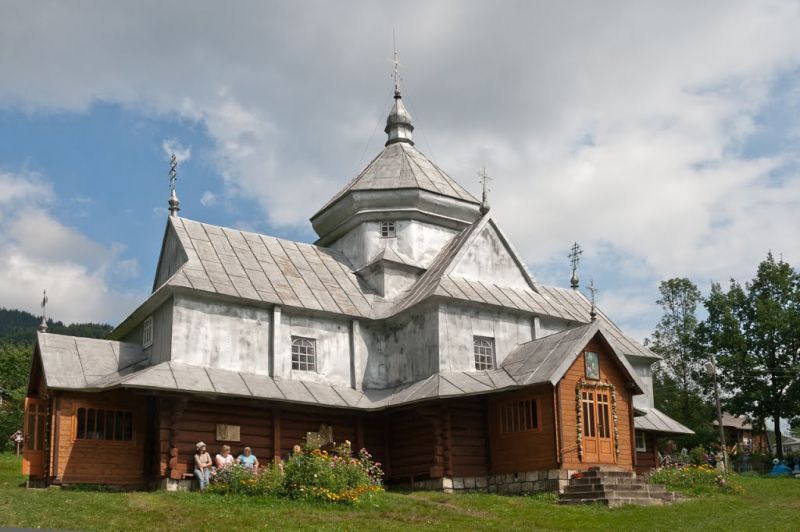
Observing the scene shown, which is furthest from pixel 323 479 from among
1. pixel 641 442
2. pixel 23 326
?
pixel 23 326

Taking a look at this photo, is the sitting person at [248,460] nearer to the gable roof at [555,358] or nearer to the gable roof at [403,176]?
the gable roof at [555,358]

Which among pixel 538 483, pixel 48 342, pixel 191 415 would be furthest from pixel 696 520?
pixel 48 342

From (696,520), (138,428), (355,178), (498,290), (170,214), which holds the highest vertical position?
(355,178)

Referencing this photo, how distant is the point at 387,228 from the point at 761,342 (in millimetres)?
24169

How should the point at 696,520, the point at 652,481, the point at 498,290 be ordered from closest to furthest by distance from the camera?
1. the point at 696,520
2. the point at 652,481
3. the point at 498,290

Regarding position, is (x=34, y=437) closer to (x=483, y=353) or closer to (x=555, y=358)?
(x=483, y=353)

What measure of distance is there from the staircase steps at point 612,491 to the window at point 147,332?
39.7 ft

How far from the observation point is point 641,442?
1247 inches

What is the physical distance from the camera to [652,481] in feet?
80.1

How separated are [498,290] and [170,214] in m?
10.5

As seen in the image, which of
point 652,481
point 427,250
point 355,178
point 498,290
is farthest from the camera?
point 355,178

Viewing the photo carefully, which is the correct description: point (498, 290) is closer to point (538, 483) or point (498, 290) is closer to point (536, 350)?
point (536, 350)

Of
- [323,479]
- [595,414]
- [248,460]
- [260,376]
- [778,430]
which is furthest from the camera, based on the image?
[778,430]

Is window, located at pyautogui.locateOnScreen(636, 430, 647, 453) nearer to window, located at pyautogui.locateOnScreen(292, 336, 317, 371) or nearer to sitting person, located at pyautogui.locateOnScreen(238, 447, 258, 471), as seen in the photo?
window, located at pyautogui.locateOnScreen(292, 336, 317, 371)
